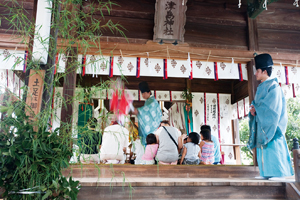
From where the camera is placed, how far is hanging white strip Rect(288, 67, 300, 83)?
20.1 feet

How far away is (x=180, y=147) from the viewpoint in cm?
561

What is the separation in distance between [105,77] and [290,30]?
6.01 metres

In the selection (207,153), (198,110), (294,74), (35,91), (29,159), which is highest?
(294,74)

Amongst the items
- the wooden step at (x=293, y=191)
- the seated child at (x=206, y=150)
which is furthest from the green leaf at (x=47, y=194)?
the seated child at (x=206, y=150)

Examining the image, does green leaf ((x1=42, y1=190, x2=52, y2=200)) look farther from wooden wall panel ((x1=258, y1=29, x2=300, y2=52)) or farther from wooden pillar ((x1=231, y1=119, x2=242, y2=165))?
wooden pillar ((x1=231, y1=119, x2=242, y2=165))

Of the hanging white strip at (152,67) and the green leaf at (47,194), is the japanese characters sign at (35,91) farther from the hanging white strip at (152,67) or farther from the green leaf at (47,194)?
the hanging white strip at (152,67)

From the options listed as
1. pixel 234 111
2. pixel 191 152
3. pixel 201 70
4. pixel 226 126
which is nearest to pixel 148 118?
pixel 191 152

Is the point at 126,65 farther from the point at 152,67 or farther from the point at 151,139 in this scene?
the point at 151,139

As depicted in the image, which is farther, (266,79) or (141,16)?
(141,16)

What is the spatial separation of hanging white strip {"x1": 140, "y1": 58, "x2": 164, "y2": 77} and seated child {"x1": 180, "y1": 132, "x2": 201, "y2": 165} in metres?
1.64

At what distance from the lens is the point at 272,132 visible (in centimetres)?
406

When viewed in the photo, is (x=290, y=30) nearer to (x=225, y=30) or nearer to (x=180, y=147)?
(x=225, y=30)

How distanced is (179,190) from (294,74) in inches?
183


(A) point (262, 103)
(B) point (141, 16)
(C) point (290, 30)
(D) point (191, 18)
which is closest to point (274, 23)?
(C) point (290, 30)
